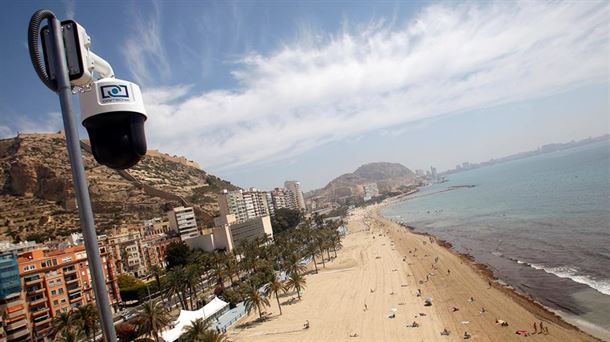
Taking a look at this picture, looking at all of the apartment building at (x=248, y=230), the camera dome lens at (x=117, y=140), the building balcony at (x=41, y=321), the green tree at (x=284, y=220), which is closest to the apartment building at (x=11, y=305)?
the building balcony at (x=41, y=321)

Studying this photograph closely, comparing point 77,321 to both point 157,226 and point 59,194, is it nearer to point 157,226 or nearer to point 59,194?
point 157,226

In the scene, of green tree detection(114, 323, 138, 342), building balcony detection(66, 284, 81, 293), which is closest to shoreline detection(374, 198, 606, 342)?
green tree detection(114, 323, 138, 342)

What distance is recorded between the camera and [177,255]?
6681 centimetres

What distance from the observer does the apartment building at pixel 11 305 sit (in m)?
33.3

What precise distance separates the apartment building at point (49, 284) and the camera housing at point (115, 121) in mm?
37837

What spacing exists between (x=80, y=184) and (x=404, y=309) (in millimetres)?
34730

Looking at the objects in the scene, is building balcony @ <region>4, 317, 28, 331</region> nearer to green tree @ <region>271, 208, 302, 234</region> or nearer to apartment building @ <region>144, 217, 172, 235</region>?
apartment building @ <region>144, 217, 172, 235</region>

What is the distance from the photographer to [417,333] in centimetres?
2717

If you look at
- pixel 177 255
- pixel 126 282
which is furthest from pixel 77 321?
pixel 177 255

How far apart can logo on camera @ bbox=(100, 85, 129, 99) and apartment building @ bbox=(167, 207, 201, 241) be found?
86.6 meters

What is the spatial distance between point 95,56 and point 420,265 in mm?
53151

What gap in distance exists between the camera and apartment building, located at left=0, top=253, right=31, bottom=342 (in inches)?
1310

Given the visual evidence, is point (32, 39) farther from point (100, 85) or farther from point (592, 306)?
point (592, 306)

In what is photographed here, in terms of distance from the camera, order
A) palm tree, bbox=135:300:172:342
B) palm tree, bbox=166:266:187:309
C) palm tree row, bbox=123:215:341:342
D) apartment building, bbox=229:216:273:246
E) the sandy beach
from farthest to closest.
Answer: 1. apartment building, bbox=229:216:273:246
2. palm tree, bbox=166:266:187:309
3. the sandy beach
4. palm tree row, bbox=123:215:341:342
5. palm tree, bbox=135:300:172:342
